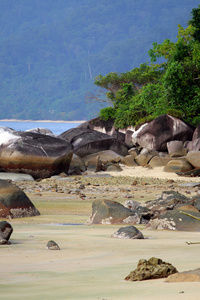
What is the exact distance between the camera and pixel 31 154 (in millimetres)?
15805

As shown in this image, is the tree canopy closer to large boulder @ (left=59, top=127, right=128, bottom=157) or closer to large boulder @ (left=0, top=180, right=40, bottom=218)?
large boulder @ (left=59, top=127, right=128, bottom=157)

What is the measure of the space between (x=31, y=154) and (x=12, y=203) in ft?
26.8

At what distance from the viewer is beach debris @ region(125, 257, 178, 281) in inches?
115

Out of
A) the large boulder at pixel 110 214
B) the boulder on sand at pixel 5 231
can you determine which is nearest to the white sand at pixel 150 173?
the large boulder at pixel 110 214

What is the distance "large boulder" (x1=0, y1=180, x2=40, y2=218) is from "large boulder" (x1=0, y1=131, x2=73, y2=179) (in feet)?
25.8

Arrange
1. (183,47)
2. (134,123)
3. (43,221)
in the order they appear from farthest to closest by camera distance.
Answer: (134,123) → (183,47) → (43,221)

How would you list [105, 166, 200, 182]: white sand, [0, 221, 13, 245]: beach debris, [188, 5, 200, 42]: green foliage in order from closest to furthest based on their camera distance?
[0, 221, 13, 245]: beach debris, [105, 166, 200, 182]: white sand, [188, 5, 200, 42]: green foliage

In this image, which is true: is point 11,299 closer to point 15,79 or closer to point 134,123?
point 134,123

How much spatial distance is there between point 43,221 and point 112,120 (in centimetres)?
3168

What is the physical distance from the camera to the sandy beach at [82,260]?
2600 millimetres

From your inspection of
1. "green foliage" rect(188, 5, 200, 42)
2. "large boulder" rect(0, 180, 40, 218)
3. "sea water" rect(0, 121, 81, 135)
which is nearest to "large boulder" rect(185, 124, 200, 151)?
"green foliage" rect(188, 5, 200, 42)

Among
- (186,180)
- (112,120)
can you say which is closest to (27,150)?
(186,180)

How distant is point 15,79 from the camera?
19688 cm

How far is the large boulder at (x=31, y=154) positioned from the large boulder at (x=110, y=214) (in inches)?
342
